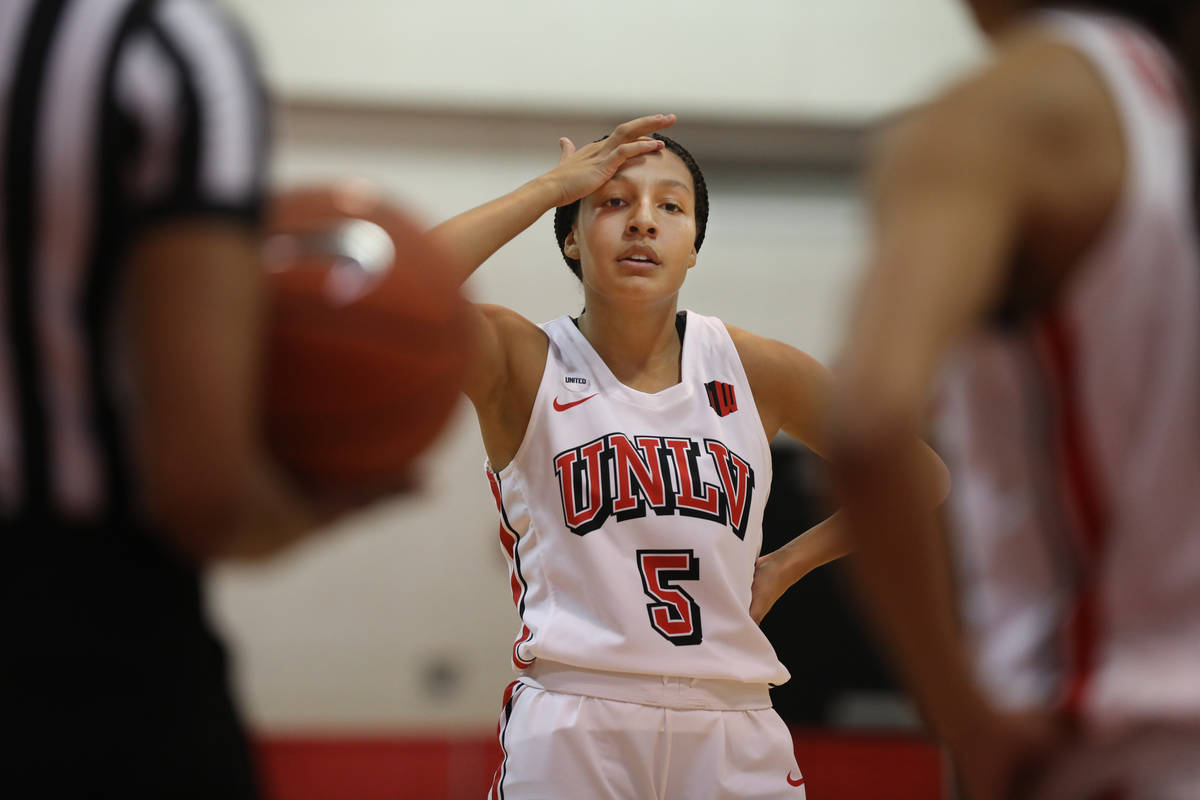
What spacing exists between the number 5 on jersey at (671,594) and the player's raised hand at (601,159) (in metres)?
0.97

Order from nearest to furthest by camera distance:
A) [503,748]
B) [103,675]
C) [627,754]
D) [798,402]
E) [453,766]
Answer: [103,675] → [627,754] → [503,748] → [798,402] → [453,766]

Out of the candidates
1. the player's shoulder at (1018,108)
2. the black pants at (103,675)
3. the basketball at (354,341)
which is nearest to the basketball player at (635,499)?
the basketball at (354,341)

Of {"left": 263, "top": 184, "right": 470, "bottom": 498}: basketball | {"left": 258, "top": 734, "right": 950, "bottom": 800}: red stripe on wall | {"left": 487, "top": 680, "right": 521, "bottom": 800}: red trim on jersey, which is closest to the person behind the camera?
{"left": 263, "top": 184, "right": 470, "bottom": 498}: basketball

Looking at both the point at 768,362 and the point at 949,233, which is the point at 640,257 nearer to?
the point at 768,362

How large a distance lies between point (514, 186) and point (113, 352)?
646 centimetres

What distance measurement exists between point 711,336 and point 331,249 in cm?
180

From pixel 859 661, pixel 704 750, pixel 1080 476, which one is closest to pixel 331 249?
pixel 1080 476

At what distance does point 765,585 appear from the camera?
316 cm

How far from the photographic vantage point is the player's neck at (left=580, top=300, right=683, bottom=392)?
10.8 ft

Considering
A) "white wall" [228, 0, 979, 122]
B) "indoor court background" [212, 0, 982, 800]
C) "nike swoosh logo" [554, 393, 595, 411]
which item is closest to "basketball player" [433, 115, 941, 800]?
"nike swoosh logo" [554, 393, 595, 411]

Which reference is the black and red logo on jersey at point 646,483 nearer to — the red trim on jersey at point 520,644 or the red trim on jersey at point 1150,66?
the red trim on jersey at point 520,644

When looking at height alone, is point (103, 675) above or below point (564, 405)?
below

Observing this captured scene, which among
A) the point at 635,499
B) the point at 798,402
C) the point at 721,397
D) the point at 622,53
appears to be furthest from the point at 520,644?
the point at 622,53

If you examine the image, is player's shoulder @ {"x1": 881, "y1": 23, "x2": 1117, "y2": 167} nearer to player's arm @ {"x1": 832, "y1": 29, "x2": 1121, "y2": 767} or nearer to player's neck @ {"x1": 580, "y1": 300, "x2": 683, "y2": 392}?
player's arm @ {"x1": 832, "y1": 29, "x2": 1121, "y2": 767}
